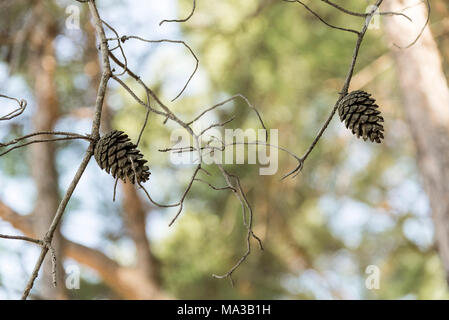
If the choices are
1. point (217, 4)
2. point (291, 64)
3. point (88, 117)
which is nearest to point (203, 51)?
point (217, 4)

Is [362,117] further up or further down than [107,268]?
further down

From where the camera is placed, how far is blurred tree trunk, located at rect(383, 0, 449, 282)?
1522mm

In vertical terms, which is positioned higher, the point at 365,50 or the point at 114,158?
the point at 365,50

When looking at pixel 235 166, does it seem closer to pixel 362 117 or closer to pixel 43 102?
pixel 43 102

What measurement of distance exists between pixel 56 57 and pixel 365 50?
1567 millimetres

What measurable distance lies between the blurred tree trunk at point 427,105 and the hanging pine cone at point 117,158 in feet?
3.85

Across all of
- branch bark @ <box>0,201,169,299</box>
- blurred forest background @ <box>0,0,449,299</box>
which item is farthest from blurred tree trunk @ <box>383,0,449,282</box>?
branch bark @ <box>0,201,169,299</box>

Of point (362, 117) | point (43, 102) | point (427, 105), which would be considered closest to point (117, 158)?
point (362, 117)

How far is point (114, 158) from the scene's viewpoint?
0.54 meters

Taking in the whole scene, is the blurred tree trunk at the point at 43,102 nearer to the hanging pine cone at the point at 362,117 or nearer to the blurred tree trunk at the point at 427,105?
the blurred tree trunk at the point at 427,105

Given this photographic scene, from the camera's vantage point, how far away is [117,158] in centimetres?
54

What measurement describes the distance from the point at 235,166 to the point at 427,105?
137 cm

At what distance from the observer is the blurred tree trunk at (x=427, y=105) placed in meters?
1.52

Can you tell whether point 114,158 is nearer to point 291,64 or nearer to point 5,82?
point 5,82
